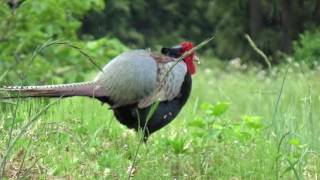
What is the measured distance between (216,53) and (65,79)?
91.0 feet

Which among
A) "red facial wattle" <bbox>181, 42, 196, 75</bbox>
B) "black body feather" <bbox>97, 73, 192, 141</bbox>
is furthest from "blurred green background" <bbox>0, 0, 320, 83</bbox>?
"red facial wattle" <bbox>181, 42, 196, 75</bbox>

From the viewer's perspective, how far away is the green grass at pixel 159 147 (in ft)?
14.6

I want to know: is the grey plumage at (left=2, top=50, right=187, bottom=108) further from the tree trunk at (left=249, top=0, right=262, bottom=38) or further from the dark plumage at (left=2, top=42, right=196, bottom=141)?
the tree trunk at (left=249, top=0, right=262, bottom=38)

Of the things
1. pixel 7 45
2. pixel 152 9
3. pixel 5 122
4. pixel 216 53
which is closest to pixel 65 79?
pixel 7 45

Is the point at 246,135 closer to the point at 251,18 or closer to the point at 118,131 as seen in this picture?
the point at 118,131

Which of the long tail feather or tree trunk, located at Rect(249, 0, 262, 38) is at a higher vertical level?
tree trunk, located at Rect(249, 0, 262, 38)

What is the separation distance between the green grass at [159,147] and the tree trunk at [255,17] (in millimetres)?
27831

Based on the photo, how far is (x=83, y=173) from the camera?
4441 mm

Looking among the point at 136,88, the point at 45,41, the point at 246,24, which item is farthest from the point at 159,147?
the point at 246,24

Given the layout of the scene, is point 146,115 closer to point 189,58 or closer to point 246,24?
Result: point 189,58

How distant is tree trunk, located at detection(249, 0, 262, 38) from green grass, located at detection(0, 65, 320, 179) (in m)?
27.8

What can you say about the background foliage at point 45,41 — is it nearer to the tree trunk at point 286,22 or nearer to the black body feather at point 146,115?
the black body feather at point 146,115

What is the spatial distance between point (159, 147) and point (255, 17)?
29.1 metres

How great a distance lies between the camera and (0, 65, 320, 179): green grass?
14.6ft
